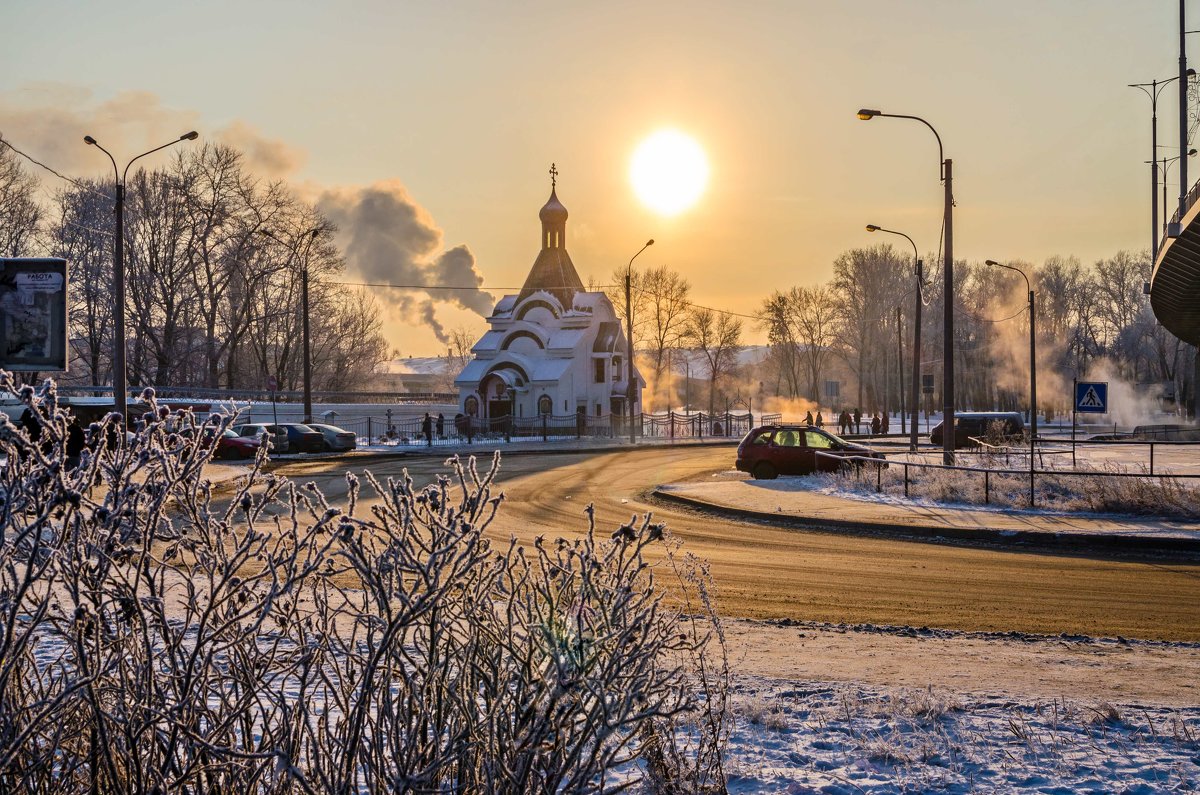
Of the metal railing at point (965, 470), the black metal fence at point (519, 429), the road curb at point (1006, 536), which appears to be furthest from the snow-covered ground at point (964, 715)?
the black metal fence at point (519, 429)

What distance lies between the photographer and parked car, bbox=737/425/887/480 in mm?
25777

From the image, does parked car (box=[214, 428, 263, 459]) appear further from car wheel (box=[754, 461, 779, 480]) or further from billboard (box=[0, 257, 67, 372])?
car wheel (box=[754, 461, 779, 480])

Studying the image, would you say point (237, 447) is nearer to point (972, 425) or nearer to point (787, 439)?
point (787, 439)

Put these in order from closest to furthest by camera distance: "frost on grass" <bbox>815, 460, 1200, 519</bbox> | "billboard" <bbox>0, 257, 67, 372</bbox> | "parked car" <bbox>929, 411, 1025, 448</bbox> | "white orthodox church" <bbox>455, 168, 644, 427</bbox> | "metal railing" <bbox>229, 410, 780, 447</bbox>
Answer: "frost on grass" <bbox>815, 460, 1200, 519</bbox>
"billboard" <bbox>0, 257, 67, 372</bbox>
"parked car" <bbox>929, 411, 1025, 448</bbox>
"metal railing" <bbox>229, 410, 780, 447</bbox>
"white orthodox church" <bbox>455, 168, 644, 427</bbox>

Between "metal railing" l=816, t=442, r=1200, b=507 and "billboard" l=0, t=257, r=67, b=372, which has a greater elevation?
"billboard" l=0, t=257, r=67, b=372

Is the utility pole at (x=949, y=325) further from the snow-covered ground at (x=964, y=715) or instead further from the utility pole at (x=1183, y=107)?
the snow-covered ground at (x=964, y=715)

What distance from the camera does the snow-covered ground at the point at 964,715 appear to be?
512 centimetres

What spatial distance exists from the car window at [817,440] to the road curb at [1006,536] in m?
7.33

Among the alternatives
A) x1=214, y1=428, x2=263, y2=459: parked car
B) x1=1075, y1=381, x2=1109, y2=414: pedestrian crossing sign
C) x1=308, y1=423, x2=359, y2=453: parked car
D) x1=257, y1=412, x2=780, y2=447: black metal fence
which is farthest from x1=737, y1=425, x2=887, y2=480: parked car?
x1=257, y1=412, x2=780, y2=447: black metal fence

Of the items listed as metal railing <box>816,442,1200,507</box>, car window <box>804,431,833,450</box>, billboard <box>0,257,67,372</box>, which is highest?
billboard <box>0,257,67,372</box>

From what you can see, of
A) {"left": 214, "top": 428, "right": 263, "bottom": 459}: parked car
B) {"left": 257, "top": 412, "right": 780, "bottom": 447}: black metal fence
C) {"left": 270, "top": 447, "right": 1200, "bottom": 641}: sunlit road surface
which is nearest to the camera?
{"left": 270, "top": 447, "right": 1200, "bottom": 641}: sunlit road surface

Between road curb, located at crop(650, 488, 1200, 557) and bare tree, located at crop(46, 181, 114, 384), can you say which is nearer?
road curb, located at crop(650, 488, 1200, 557)

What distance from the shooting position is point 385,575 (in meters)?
3.62

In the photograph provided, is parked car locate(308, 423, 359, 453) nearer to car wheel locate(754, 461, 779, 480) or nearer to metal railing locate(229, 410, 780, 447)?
metal railing locate(229, 410, 780, 447)
